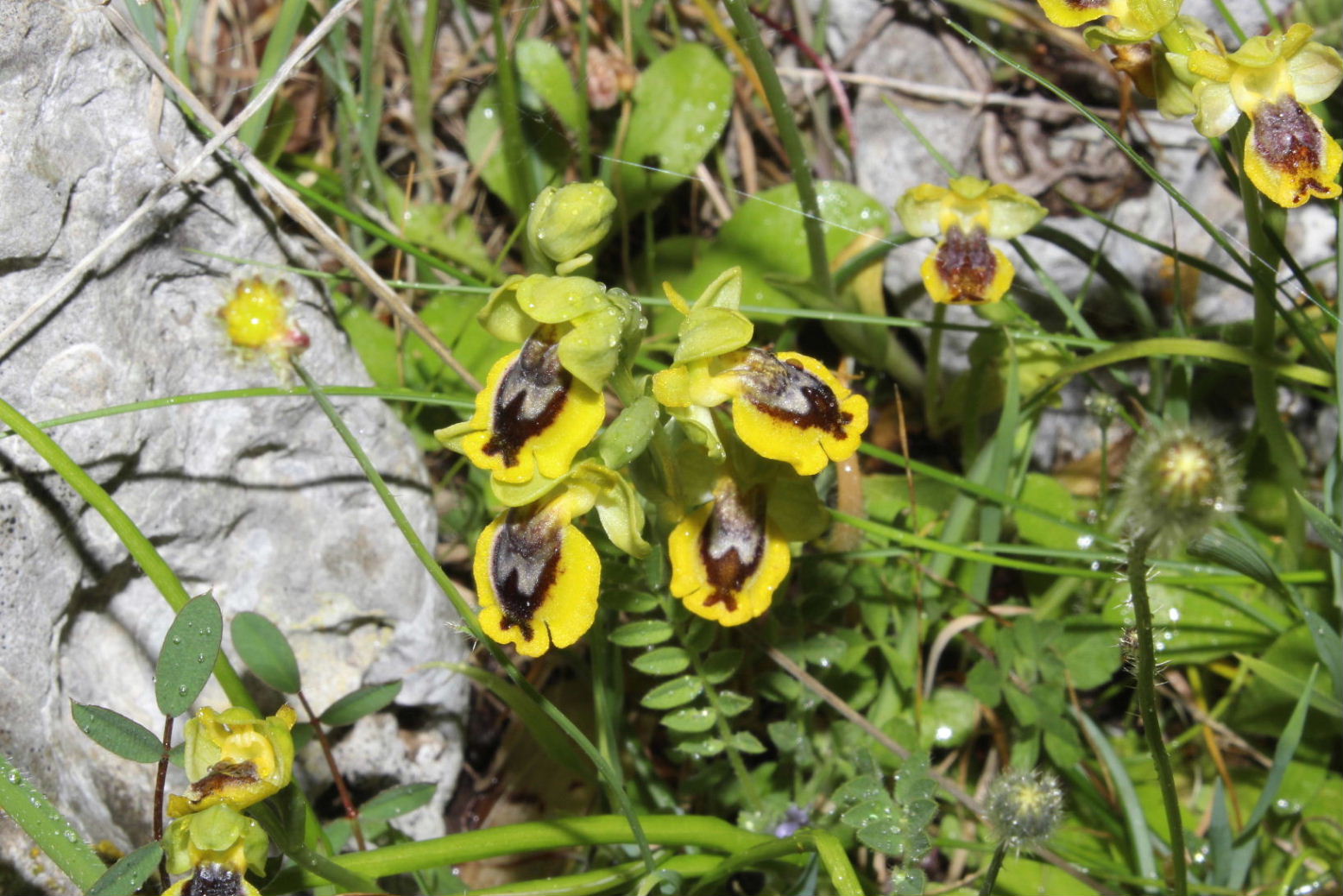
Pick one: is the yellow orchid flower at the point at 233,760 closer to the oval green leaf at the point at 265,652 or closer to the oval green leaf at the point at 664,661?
the oval green leaf at the point at 265,652

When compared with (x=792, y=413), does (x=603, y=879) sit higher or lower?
lower

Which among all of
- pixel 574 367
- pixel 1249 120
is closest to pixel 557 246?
pixel 574 367

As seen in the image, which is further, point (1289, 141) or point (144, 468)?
point (144, 468)

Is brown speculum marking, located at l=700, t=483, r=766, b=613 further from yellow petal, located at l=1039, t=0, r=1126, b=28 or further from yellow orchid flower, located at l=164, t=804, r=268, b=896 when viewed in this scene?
yellow petal, located at l=1039, t=0, r=1126, b=28

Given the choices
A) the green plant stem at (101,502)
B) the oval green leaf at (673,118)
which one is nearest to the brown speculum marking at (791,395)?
the green plant stem at (101,502)

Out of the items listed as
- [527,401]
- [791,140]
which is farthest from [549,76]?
[527,401]

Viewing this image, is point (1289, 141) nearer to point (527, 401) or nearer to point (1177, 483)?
point (1177, 483)

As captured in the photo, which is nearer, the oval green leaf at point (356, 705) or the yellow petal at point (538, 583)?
the yellow petal at point (538, 583)
